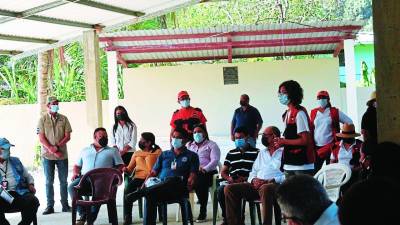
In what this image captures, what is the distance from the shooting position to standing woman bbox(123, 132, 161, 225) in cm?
747

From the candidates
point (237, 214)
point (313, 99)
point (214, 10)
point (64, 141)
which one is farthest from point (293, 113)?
point (214, 10)

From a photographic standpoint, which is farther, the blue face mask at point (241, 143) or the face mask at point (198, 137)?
the face mask at point (198, 137)

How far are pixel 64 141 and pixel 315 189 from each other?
21.0ft

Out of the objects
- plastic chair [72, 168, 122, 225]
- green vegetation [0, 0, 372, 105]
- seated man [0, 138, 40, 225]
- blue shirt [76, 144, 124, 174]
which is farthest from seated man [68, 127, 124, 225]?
green vegetation [0, 0, 372, 105]

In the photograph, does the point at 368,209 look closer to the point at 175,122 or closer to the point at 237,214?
the point at 237,214

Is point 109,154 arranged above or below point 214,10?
below

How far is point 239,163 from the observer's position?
685 centimetres

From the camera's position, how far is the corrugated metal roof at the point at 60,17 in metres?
8.20

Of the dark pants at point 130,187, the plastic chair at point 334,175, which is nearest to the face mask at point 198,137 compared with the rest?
the dark pants at point 130,187

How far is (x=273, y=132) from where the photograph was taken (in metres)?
6.48

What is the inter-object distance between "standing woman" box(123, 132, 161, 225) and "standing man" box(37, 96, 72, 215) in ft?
4.63

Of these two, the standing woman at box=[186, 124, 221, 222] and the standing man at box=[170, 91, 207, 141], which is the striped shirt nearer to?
the standing woman at box=[186, 124, 221, 222]

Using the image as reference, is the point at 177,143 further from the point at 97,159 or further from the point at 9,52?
the point at 9,52

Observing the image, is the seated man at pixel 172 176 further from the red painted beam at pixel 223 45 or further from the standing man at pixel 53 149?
the red painted beam at pixel 223 45
